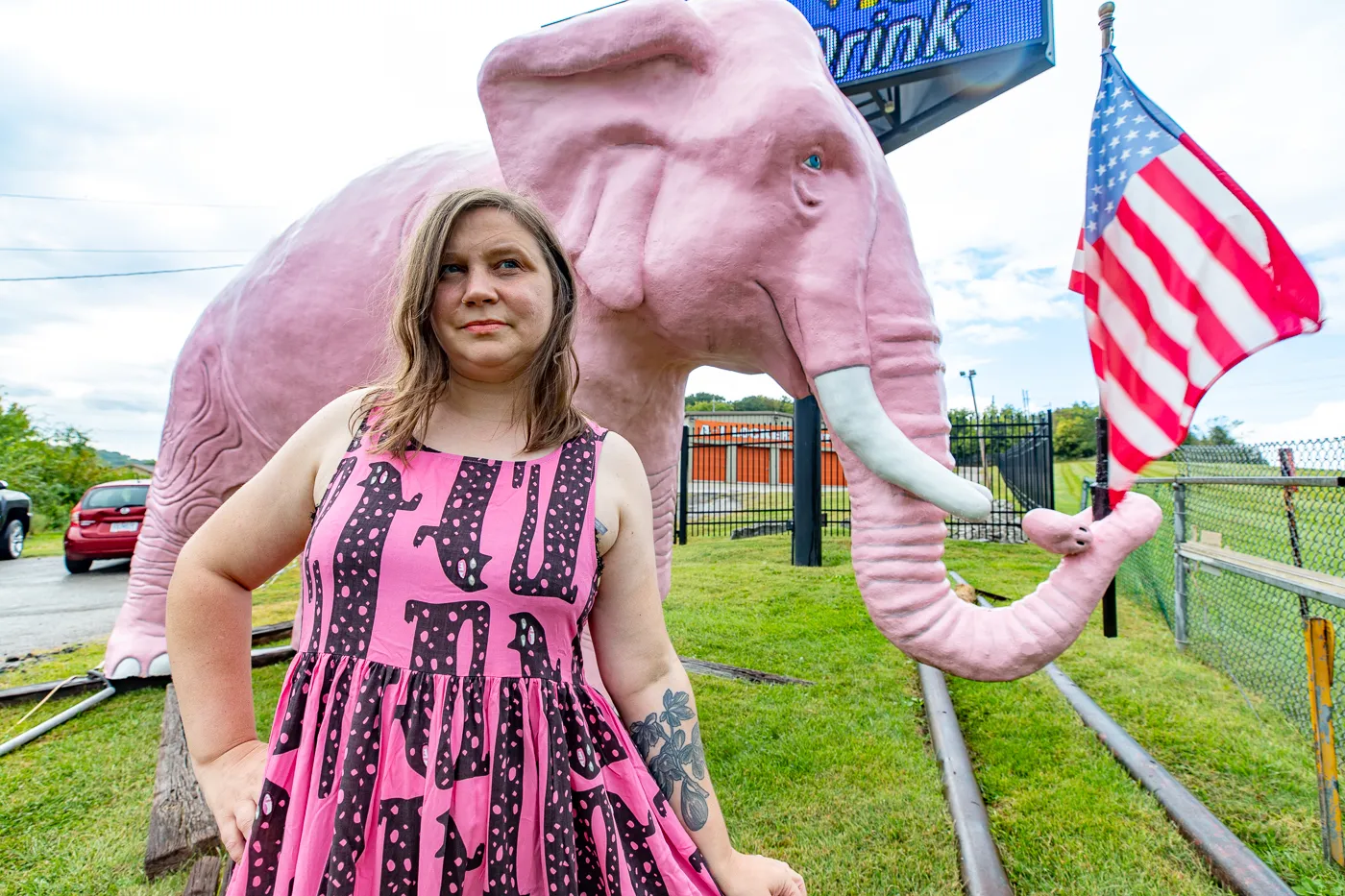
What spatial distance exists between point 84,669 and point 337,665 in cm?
449

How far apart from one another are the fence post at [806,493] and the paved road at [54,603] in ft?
19.4

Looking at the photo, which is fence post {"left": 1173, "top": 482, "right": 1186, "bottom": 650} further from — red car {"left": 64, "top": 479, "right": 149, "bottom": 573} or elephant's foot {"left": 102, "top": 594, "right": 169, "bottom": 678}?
red car {"left": 64, "top": 479, "right": 149, "bottom": 573}

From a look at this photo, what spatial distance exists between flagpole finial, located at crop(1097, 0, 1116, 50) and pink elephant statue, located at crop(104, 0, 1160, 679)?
154cm

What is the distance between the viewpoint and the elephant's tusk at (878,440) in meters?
1.83

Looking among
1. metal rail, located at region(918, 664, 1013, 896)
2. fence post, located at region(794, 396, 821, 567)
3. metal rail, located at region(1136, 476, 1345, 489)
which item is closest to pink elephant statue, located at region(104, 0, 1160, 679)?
metal rail, located at region(918, 664, 1013, 896)

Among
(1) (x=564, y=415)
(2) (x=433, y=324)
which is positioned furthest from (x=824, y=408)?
(2) (x=433, y=324)

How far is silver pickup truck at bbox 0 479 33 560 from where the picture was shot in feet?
36.4

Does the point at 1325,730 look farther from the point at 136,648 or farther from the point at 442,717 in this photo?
the point at 136,648

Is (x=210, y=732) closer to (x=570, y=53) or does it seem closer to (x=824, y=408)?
(x=824, y=408)

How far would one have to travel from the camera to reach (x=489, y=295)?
102cm

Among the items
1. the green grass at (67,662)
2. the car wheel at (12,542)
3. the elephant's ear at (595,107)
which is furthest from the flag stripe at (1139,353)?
the car wheel at (12,542)

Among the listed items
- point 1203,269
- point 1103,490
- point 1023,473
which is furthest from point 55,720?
point 1023,473

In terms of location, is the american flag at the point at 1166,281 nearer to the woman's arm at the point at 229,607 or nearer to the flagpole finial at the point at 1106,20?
the flagpole finial at the point at 1106,20

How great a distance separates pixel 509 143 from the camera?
2066 mm
